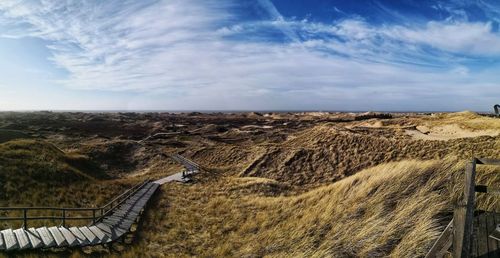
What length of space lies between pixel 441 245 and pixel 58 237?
1404 centimetres

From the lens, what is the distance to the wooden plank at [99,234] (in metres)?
15.6

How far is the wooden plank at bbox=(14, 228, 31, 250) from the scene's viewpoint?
44.1 feet

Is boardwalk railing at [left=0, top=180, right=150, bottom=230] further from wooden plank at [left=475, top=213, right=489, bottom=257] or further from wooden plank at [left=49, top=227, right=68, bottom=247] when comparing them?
wooden plank at [left=475, top=213, right=489, bottom=257]

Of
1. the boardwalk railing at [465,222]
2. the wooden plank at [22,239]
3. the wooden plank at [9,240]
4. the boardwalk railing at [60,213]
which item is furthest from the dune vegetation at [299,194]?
the boardwalk railing at [465,222]

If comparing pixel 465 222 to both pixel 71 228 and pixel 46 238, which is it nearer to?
pixel 46 238

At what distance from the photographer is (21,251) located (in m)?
13.2

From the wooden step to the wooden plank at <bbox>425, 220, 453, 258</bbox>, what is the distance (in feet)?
43.8

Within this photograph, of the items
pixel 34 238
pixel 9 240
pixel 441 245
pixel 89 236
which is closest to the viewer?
pixel 441 245

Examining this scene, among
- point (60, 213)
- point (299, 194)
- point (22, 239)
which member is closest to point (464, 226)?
point (22, 239)

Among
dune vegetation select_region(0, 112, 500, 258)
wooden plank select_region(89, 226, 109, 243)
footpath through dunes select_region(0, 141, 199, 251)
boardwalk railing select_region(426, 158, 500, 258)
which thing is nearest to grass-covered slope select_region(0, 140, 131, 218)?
dune vegetation select_region(0, 112, 500, 258)

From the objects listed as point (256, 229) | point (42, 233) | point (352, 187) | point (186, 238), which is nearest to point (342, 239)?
point (352, 187)

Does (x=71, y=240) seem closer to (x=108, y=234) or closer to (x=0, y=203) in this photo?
(x=108, y=234)

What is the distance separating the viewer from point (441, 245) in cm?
647

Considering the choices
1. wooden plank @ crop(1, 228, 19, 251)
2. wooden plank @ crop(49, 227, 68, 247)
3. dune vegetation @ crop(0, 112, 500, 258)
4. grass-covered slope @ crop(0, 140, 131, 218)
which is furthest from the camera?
grass-covered slope @ crop(0, 140, 131, 218)
